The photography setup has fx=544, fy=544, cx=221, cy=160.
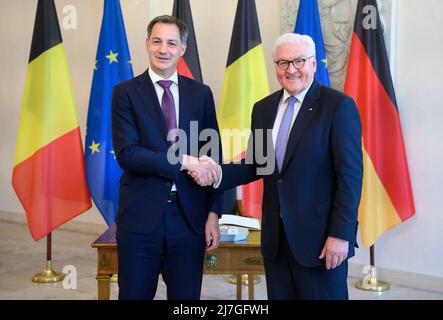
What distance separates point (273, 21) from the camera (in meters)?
4.65

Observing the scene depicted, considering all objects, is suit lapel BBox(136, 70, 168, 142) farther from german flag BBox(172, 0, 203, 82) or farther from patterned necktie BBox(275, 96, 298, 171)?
german flag BBox(172, 0, 203, 82)

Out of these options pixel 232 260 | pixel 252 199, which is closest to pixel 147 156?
pixel 232 260

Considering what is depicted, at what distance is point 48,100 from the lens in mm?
4297

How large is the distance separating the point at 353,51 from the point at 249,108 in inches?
34.6

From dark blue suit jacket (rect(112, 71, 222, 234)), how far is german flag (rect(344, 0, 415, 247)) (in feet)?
6.87

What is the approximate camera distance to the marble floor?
3973 mm

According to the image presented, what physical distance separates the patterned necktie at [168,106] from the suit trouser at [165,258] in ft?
1.02

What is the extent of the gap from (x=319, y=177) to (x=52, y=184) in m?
2.90

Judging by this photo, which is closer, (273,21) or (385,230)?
(385,230)

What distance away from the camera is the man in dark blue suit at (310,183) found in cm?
191

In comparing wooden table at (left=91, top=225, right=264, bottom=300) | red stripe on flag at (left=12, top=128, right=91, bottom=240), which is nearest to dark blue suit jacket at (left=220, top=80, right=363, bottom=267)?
wooden table at (left=91, top=225, right=264, bottom=300)

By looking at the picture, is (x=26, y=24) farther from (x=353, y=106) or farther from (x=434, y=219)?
(x=353, y=106)

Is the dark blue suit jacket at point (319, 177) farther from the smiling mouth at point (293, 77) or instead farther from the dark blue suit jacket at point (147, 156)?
the dark blue suit jacket at point (147, 156)

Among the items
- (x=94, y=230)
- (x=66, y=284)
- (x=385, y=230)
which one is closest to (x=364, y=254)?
(x=385, y=230)
